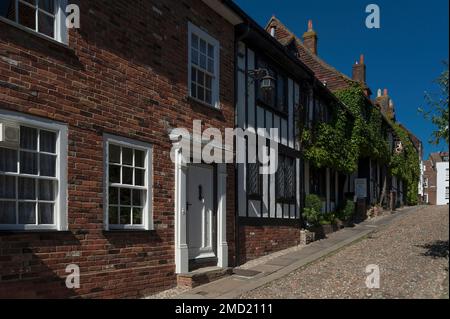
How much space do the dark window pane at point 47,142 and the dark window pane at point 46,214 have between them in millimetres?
775

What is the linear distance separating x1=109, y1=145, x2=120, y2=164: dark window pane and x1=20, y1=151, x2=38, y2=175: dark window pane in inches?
57.2

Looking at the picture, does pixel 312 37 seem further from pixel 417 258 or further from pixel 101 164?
pixel 101 164

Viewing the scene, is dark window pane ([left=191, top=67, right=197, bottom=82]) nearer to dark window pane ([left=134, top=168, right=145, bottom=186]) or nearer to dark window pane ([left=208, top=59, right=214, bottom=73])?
dark window pane ([left=208, top=59, right=214, bottom=73])

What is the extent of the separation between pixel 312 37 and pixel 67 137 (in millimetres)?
20005

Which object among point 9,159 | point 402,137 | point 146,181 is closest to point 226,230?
point 146,181

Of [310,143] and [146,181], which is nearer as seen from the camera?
[146,181]

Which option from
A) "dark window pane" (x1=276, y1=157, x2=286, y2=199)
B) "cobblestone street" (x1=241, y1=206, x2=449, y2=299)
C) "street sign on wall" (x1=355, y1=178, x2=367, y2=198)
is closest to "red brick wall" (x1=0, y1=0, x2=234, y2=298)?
"cobblestone street" (x1=241, y1=206, x2=449, y2=299)

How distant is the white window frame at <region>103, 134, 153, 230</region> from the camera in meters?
7.63

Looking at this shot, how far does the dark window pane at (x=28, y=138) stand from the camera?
6469mm

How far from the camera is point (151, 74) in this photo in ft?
28.7

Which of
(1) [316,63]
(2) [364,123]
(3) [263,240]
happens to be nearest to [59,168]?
(3) [263,240]

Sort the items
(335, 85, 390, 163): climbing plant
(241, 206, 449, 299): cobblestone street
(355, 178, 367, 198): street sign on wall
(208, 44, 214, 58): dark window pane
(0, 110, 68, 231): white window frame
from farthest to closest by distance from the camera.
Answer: (355, 178, 367, 198): street sign on wall → (335, 85, 390, 163): climbing plant → (208, 44, 214, 58): dark window pane → (241, 206, 449, 299): cobblestone street → (0, 110, 68, 231): white window frame

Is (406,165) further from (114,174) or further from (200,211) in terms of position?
(114,174)

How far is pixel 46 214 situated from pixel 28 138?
108cm
